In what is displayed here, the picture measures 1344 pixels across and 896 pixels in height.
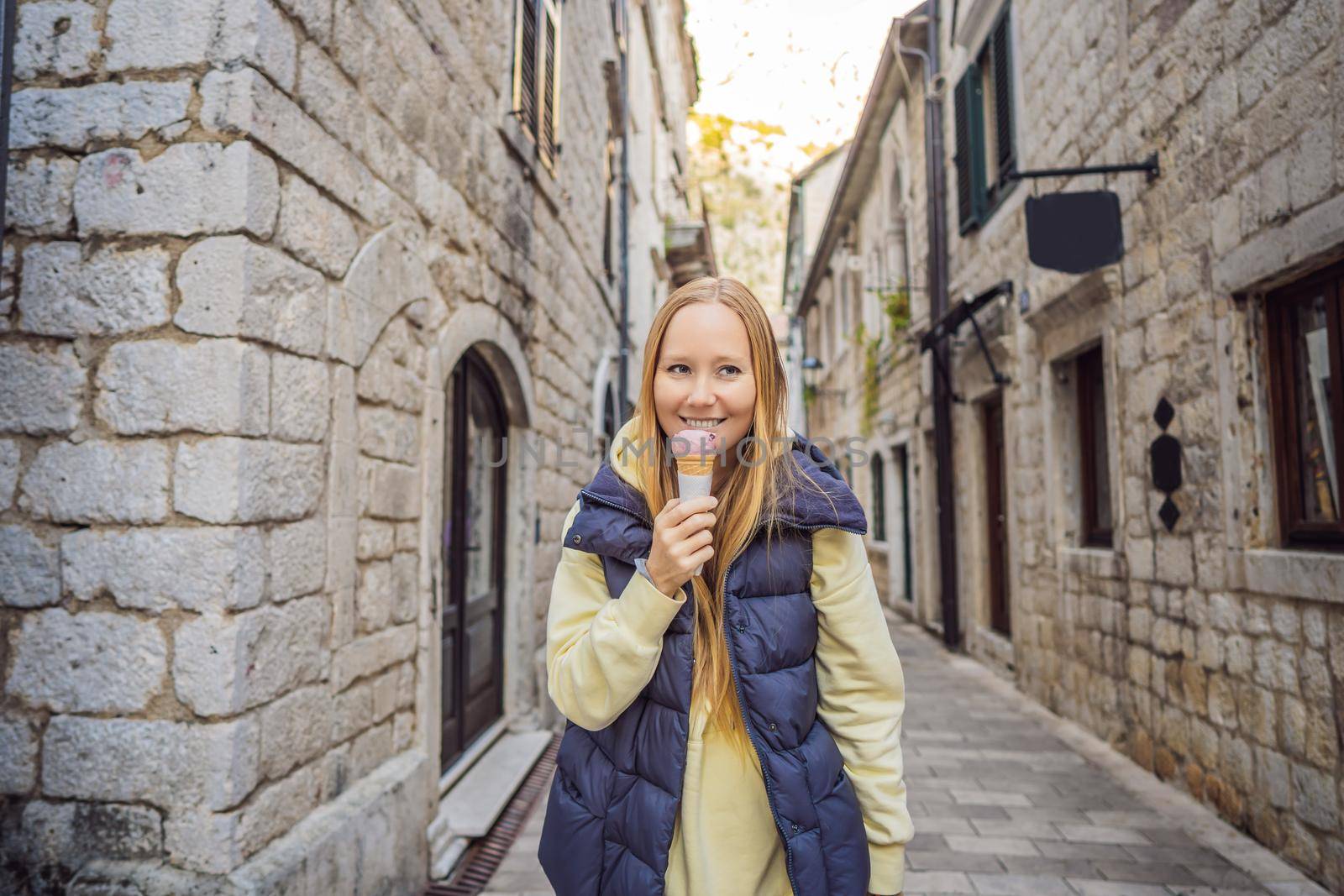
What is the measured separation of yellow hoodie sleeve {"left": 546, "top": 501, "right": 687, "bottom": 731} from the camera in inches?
49.7

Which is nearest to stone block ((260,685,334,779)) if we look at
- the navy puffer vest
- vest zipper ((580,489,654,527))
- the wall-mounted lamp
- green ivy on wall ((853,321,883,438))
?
the navy puffer vest

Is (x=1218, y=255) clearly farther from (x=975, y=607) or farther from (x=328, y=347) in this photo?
(x=975, y=607)

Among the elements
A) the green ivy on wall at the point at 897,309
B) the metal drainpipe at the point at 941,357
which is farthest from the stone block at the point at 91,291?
the green ivy on wall at the point at 897,309

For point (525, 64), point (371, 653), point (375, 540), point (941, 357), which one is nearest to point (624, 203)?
point (941, 357)

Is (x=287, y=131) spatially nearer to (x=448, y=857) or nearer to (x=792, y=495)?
(x=792, y=495)

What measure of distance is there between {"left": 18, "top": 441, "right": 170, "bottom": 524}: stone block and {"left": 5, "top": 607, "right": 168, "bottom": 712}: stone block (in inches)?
10.3

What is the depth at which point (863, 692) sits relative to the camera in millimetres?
1465

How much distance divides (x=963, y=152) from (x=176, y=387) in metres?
7.84

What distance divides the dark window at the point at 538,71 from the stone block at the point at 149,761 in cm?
361

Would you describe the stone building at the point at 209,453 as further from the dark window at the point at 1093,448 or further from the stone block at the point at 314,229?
the dark window at the point at 1093,448

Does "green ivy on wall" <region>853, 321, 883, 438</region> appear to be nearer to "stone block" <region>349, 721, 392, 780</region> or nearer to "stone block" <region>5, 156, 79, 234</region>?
"stone block" <region>349, 721, 392, 780</region>

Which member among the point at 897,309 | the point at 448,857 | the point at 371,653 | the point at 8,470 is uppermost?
the point at 897,309

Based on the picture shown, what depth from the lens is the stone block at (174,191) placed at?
2215mm

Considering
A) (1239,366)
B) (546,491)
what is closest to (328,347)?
(546,491)
